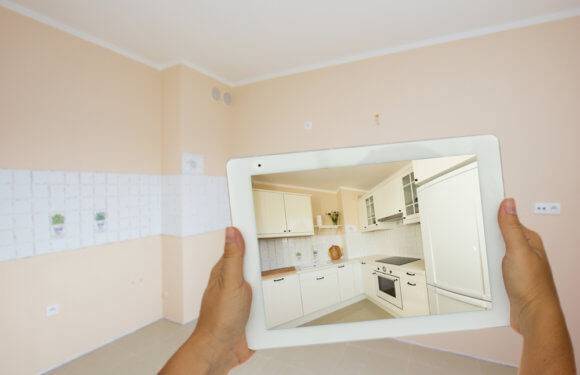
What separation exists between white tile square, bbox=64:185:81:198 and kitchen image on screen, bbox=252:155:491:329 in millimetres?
2193

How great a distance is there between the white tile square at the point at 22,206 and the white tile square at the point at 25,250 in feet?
0.74

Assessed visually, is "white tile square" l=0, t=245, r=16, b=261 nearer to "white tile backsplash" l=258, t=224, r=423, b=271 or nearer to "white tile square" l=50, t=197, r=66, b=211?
"white tile square" l=50, t=197, r=66, b=211

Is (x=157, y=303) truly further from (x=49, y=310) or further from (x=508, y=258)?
(x=508, y=258)

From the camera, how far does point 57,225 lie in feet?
6.55

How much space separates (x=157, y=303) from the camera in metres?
2.64

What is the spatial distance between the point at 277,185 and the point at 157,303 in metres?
2.65

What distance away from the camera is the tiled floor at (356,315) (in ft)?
1.93

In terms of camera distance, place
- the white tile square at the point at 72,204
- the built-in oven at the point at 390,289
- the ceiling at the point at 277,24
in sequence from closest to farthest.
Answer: the built-in oven at the point at 390,289
the ceiling at the point at 277,24
the white tile square at the point at 72,204

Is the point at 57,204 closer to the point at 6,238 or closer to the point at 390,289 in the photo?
the point at 6,238

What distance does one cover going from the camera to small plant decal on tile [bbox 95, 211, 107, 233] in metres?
2.24

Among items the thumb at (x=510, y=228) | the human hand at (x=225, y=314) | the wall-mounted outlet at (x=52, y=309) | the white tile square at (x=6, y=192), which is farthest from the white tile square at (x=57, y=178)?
the thumb at (x=510, y=228)

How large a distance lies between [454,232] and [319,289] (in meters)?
0.35

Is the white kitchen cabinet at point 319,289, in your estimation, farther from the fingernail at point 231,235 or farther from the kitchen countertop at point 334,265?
the fingernail at point 231,235

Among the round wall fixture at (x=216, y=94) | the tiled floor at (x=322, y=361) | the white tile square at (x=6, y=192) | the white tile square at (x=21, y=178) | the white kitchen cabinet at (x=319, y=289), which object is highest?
the round wall fixture at (x=216, y=94)
